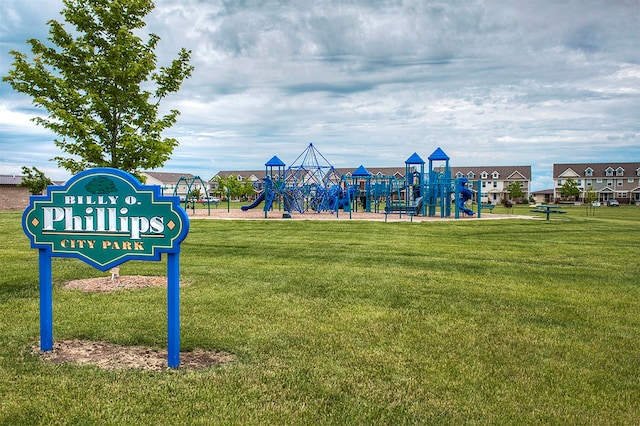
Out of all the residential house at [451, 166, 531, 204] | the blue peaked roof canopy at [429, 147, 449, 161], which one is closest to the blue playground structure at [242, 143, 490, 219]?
the blue peaked roof canopy at [429, 147, 449, 161]

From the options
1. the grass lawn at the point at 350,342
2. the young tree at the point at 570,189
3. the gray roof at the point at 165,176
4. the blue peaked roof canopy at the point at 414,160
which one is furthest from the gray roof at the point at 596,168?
the grass lawn at the point at 350,342

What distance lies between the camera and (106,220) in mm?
6180

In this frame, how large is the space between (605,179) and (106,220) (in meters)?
109

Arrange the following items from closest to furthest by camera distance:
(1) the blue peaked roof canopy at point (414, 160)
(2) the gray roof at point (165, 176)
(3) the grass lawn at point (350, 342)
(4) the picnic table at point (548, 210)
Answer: (3) the grass lawn at point (350, 342) → (4) the picnic table at point (548, 210) → (1) the blue peaked roof canopy at point (414, 160) → (2) the gray roof at point (165, 176)

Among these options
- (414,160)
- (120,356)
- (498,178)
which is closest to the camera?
(120,356)

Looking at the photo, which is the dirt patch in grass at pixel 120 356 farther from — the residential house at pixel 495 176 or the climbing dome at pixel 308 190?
the residential house at pixel 495 176

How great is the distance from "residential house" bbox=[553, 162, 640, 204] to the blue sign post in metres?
Result: 99.8

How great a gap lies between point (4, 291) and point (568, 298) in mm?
10877

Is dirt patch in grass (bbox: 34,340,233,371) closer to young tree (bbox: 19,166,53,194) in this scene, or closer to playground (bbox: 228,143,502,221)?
young tree (bbox: 19,166,53,194)

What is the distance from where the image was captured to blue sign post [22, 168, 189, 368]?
596 centimetres

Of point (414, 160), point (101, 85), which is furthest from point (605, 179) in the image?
point (101, 85)

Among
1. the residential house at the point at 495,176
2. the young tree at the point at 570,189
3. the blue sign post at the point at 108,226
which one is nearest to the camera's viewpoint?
the blue sign post at the point at 108,226

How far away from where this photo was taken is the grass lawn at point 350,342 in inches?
192

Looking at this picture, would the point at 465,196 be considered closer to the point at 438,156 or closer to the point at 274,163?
the point at 438,156
